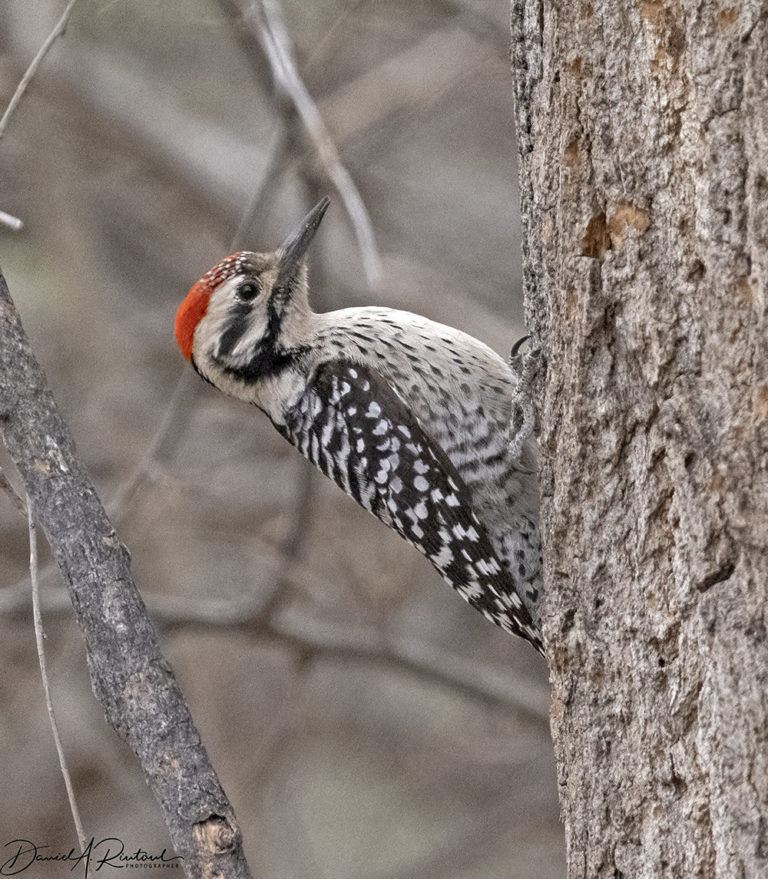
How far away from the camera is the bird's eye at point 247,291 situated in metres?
3.34

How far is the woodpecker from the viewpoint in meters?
3.03

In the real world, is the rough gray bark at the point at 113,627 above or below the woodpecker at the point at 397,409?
below

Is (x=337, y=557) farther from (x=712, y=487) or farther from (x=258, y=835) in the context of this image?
(x=712, y=487)

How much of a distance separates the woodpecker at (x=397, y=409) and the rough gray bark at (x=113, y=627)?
3.53 feet

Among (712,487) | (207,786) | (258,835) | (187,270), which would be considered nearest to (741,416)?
(712,487)

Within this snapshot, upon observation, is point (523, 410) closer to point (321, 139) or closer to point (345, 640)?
point (321, 139)

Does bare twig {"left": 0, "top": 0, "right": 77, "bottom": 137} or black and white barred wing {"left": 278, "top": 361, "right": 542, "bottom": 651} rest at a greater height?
bare twig {"left": 0, "top": 0, "right": 77, "bottom": 137}

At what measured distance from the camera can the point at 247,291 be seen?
3.36 meters

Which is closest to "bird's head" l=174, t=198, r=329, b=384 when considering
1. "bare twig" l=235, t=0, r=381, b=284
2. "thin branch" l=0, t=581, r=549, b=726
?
"bare twig" l=235, t=0, r=381, b=284

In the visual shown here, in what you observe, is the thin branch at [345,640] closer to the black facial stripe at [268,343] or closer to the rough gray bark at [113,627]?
the black facial stripe at [268,343]

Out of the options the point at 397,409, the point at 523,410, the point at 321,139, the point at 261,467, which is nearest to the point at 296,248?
the point at 321,139

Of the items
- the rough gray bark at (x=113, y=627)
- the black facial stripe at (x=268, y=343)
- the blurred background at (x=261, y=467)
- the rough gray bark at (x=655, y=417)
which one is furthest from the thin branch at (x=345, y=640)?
the rough gray bark at (x=655, y=417)

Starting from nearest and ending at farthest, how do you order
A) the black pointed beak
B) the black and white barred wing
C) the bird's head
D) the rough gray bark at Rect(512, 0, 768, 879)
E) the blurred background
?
the rough gray bark at Rect(512, 0, 768, 879)
the black and white barred wing
the bird's head
the black pointed beak
the blurred background

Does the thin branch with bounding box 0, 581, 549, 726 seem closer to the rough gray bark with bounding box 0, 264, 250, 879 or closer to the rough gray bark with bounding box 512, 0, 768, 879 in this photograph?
the rough gray bark with bounding box 0, 264, 250, 879
